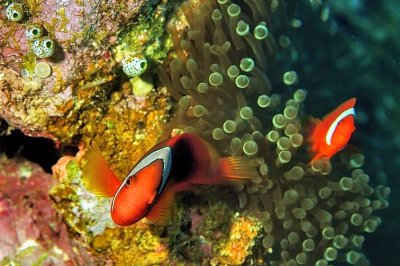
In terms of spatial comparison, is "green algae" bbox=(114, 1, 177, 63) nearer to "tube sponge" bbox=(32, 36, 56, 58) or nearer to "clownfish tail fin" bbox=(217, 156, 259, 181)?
"tube sponge" bbox=(32, 36, 56, 58)

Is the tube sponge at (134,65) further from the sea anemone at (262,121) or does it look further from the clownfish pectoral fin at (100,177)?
the clownfish pectoral fin at (100,177)

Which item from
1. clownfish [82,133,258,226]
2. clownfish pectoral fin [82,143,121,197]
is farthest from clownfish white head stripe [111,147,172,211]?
clownfish pectoral fin [82,143,121,197]

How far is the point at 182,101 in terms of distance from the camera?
199 centimetres

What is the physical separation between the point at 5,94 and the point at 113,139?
1.47 feet

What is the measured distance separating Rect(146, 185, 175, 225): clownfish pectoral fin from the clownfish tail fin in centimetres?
26

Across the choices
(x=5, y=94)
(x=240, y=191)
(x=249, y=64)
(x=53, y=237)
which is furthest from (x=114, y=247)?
(x=249, y=64)

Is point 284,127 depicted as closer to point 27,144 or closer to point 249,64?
point 249,64

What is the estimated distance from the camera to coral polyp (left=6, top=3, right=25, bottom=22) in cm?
167

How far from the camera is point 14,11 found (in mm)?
1667

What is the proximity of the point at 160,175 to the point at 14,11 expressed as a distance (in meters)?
0.80

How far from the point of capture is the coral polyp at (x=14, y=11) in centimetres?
167

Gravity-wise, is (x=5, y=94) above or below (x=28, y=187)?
above

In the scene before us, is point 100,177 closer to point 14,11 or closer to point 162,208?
point 162,208

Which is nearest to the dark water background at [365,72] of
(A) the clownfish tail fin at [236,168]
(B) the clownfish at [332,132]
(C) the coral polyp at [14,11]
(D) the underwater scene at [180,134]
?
(D) the underwater scene at [180,134]
